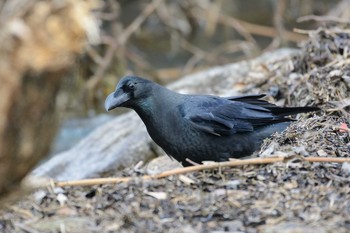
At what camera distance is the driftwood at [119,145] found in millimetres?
6160

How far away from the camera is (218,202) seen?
3.61 meters

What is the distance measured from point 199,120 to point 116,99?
0.64m

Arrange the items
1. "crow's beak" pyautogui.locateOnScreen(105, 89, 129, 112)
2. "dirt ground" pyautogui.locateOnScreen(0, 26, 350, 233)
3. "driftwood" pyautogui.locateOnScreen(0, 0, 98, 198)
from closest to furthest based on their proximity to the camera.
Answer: "driftwood" pyautogui.locateOnScreen(0, 0, 98, 198) < "dirt ground" pyautogui.locateOnScreen(0, 26, 350, 233) < "crow's beak" pyautogui.locateOnScreen(105, 89, 129, 112)

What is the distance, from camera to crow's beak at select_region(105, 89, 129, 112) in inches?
188

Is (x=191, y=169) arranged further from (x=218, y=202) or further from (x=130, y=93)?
(x=130, y=93)

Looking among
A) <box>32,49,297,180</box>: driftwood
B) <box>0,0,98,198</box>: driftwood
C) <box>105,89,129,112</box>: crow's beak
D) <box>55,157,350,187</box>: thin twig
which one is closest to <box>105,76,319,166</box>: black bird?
<box>105,89,129,112</box>: crow's beak

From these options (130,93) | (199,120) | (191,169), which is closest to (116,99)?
(130,93)

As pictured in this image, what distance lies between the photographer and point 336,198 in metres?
3.57

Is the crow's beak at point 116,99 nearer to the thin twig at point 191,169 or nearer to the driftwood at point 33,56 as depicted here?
the thin twig at point 191,169

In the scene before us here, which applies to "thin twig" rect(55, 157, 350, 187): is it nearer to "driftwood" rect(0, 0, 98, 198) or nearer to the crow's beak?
"driftwood" rect(0, 0, 98, 198)

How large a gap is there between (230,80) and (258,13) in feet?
21.3

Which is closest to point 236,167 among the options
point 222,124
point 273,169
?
point 273,169

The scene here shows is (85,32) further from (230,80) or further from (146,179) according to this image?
(230,80)

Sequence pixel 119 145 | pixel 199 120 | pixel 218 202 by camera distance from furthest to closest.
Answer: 1. pixel 119 145
2. pixel 199 120
3. pixel 218 202
